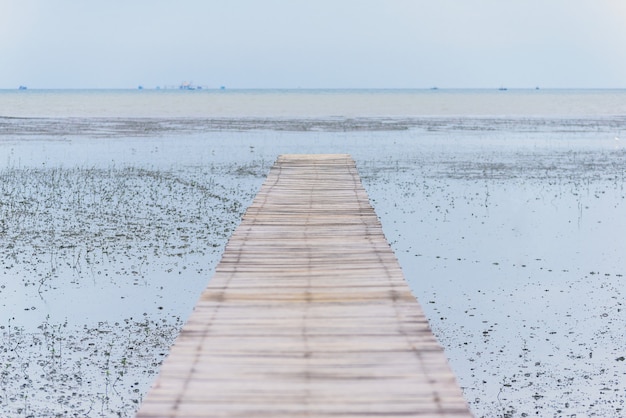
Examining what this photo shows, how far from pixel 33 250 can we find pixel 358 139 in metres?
28.5

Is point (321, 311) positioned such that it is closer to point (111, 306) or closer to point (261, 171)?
point (111, 306)

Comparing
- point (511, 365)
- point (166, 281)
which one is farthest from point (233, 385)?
point (166, 281)

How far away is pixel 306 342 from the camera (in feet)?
18.3

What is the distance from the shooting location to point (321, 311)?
6.36m

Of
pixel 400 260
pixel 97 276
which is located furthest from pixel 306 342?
pixel 400 260

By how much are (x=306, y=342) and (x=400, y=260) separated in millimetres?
7828

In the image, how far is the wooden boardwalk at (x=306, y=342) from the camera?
454 centimetres

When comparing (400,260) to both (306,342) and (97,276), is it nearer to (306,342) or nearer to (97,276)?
(97,276)

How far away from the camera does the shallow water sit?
782 cm

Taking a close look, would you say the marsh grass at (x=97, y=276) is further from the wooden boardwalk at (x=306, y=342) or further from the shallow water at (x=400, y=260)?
the wooden boardwalk at (x=306, y=342)

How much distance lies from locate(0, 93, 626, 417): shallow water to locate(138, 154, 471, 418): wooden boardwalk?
1466mm

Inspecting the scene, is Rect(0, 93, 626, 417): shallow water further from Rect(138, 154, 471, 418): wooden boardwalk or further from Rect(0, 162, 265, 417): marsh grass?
Rect(138, 154, 471, 418): wooden boardwalk

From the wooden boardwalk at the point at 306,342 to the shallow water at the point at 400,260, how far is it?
147 cm

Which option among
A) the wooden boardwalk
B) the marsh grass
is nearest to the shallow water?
the marsh grass
